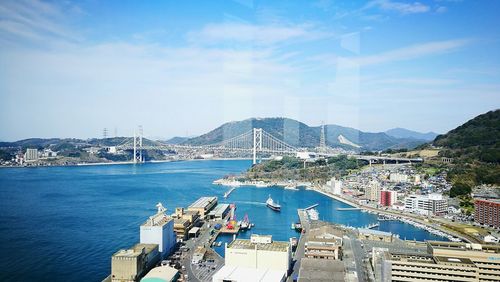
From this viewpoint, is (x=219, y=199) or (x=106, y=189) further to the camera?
(x=106, y=189)

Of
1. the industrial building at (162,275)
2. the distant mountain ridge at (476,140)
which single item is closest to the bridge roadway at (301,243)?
the industrial building at (162,275)

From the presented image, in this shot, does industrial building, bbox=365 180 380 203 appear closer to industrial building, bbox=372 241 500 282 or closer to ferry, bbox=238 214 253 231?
ferry, bbox=238 214 253 231

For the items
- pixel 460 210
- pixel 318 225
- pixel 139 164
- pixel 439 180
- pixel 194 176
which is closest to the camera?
pixel 318 225

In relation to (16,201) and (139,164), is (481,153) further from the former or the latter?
(139,164)

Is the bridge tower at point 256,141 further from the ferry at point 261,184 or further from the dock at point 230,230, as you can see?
the dock at point 230,230

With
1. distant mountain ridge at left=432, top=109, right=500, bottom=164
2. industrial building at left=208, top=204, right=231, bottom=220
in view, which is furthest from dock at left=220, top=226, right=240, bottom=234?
distant mountain ridge at left=432, top=109, right=500, bottom=164

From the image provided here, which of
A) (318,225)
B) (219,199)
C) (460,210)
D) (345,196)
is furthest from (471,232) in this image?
(219,199)

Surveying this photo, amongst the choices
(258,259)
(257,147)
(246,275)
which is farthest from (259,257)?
(257,147)
